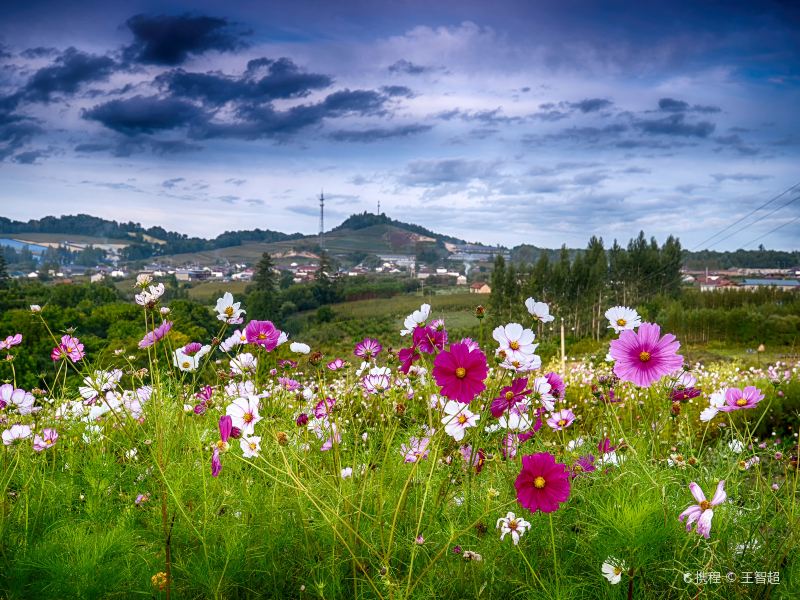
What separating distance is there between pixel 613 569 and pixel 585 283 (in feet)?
152

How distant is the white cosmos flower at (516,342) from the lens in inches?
59.4

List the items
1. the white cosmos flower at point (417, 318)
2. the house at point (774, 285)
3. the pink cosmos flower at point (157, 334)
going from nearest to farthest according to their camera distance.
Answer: the white cosmos flower at point (417, 318)
the pink cosmos flower at point (157, 334)
the house at point (774, 285)

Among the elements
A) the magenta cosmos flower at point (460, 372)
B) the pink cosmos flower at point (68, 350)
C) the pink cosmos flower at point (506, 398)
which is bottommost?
the pink cosmos flower at point (506, 398)

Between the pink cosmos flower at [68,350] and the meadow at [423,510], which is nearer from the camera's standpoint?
the meadow at [423,510]

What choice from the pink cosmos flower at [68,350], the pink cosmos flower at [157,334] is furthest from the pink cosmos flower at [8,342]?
the pink cosmos flower at [157,334]

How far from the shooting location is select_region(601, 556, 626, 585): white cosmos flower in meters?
1.32

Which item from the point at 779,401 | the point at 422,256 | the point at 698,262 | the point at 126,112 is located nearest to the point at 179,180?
the point at 126,112

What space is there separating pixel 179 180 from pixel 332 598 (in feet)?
316

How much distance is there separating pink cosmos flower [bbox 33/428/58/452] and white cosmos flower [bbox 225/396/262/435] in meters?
1.18

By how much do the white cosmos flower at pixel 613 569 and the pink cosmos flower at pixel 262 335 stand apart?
113cm

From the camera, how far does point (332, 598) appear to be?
1483 millimetres

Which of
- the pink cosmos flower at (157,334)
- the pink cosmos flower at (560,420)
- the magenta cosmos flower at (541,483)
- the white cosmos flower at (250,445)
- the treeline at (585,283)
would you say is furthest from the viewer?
the treeline at (585,283)

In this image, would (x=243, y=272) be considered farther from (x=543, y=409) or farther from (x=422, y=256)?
(x=543, y=409)

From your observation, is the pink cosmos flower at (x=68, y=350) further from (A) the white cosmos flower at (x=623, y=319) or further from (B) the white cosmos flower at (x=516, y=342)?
(A) the white cosmos flower at (x=623, y=319)
